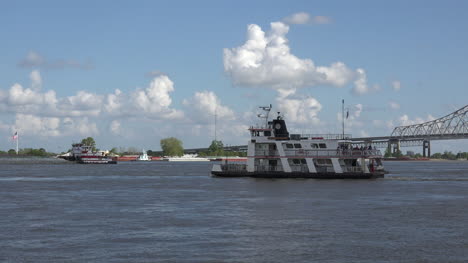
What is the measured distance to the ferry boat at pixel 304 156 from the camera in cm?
7781

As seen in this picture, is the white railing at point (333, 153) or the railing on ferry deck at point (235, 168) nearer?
the white railing at point (333, 153)

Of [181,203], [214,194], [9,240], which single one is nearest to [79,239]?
[9,240]

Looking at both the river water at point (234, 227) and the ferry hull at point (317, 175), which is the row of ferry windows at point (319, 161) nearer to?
the ferry hull at point (317, 175)

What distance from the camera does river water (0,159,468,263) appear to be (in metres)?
27.2

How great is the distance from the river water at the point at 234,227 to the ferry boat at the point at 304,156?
19450 mm

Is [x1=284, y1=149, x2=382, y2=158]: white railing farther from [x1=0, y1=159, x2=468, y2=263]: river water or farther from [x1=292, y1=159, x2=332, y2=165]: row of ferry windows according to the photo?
[x1=0, y1=159, x2=468, y2=263]: river water

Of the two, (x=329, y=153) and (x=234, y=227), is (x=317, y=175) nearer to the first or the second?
(x=329, y=153)

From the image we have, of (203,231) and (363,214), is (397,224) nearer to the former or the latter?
(363,214)

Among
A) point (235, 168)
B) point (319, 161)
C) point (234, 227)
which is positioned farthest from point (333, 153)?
point (234, 227)

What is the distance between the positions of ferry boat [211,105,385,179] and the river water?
1945cm

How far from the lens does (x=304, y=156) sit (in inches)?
3073

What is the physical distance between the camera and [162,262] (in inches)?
1002

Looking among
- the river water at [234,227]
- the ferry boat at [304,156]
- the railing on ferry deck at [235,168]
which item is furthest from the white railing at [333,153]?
the river water at [234,227]

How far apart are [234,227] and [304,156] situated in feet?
143
